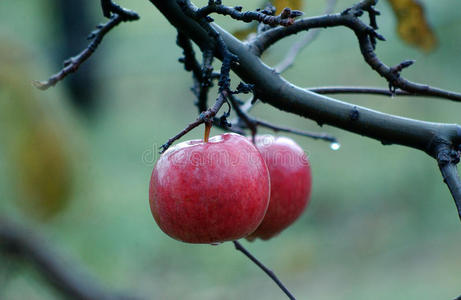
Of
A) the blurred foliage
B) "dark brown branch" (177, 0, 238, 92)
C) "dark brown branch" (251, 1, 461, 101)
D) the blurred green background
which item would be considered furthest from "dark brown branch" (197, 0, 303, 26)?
the blurred foliage

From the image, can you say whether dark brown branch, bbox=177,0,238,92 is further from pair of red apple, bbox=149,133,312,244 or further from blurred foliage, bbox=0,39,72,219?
blurred foliage, bbox=0,39,72,219

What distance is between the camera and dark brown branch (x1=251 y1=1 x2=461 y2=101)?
0.78 meters

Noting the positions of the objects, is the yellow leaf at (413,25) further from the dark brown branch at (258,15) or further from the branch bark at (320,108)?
the dark brown branch at (258,15)

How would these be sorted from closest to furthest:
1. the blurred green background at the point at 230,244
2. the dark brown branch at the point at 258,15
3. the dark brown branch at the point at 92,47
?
the dark brown branch at the point at 258,15 → the dark brown branch at the point at 92,47 → the blurred green background at the point at 230,244

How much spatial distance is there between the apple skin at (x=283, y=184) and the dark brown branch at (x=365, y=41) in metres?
0.29

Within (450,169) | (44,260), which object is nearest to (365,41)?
(450,169)

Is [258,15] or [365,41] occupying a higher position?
[258,15]

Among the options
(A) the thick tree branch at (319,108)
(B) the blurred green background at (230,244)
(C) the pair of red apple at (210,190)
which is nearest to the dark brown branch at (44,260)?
(B) the blurred green background at (230,244)

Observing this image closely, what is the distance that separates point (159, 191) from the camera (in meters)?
0.76

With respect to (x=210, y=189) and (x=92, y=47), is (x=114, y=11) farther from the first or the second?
(x=210, y=189)

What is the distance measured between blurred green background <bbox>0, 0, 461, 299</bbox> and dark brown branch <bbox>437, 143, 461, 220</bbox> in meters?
0.64

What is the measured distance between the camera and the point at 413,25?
1.13 metres

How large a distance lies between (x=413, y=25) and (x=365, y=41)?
403 millimetres

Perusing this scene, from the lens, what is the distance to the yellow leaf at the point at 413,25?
1087 mm
